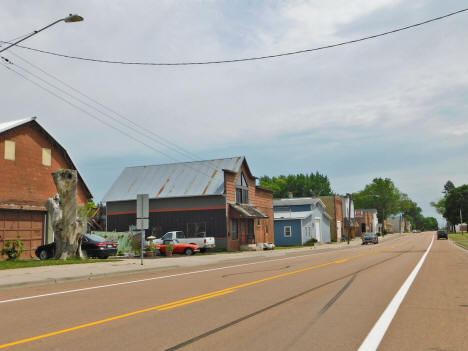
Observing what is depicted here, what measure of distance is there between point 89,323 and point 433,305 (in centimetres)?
668

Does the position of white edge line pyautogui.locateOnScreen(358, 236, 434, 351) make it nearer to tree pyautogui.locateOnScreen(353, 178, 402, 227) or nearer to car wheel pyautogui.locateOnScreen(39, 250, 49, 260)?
car wheel pyautogui.locateOnScreen(39, 250, 49, 260)

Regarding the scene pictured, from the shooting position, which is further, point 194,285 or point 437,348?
point 194,285

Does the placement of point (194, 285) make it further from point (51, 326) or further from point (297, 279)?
point (51, 326)

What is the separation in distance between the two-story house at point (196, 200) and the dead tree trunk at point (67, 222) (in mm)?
16592

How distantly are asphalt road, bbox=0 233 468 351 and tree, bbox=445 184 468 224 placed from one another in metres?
138

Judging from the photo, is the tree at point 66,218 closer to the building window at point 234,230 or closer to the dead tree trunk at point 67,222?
the dead tree trunk at point 67,222

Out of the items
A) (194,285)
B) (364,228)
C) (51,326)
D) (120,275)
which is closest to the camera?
(51,326)

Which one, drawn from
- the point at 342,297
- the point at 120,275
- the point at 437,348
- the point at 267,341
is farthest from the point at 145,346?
the point at 120,275

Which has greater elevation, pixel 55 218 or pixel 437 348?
pixel 55 218

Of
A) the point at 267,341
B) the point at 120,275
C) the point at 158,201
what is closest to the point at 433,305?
the point at 267,341

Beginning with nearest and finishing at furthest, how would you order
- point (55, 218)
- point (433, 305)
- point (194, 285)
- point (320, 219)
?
1. point (433, 305)
2. point (194, 285)
3. point (55, 218)
4. point (320, 219)

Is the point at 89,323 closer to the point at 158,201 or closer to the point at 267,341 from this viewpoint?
the point at 267,341

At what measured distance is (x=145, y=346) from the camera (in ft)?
19.9

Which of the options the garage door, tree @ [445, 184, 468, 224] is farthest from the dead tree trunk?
tree @ [445, 184, 468, 224]
